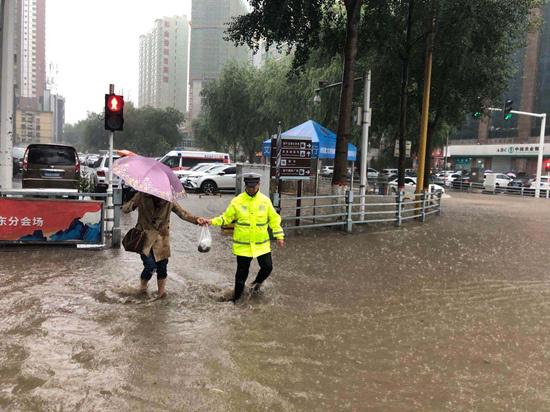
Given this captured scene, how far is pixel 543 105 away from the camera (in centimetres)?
5872

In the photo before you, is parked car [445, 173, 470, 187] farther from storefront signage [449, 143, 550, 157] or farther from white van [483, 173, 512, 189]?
storefront signage [449, 143, 550, 157]

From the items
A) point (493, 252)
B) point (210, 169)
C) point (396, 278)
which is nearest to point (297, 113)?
point (210, 169)

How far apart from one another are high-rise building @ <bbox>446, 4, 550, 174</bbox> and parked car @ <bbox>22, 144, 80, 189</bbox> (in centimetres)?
4459

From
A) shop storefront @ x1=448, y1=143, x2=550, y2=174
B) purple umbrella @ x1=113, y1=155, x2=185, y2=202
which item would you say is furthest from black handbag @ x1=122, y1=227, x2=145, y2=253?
shop storefront @ x1=448, y1=143, x2=550, y2=174

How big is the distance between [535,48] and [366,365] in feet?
210

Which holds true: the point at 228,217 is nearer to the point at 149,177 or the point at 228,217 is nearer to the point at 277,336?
the point at 149,177

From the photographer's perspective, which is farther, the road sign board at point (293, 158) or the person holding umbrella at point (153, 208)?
the road sign board at point (293, 158)

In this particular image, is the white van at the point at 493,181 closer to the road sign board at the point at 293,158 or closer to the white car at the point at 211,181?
the white car at the point at 211,181

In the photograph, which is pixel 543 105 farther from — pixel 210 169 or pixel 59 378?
pixel 59 378

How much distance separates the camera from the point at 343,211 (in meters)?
14.8

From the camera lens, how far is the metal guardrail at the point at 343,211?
1241cm

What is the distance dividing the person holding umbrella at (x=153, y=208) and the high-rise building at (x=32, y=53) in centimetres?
6650

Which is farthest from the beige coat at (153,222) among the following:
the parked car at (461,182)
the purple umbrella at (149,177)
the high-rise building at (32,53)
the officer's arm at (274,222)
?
the high-rise building at (32,53)

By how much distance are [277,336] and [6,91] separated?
7363mm
